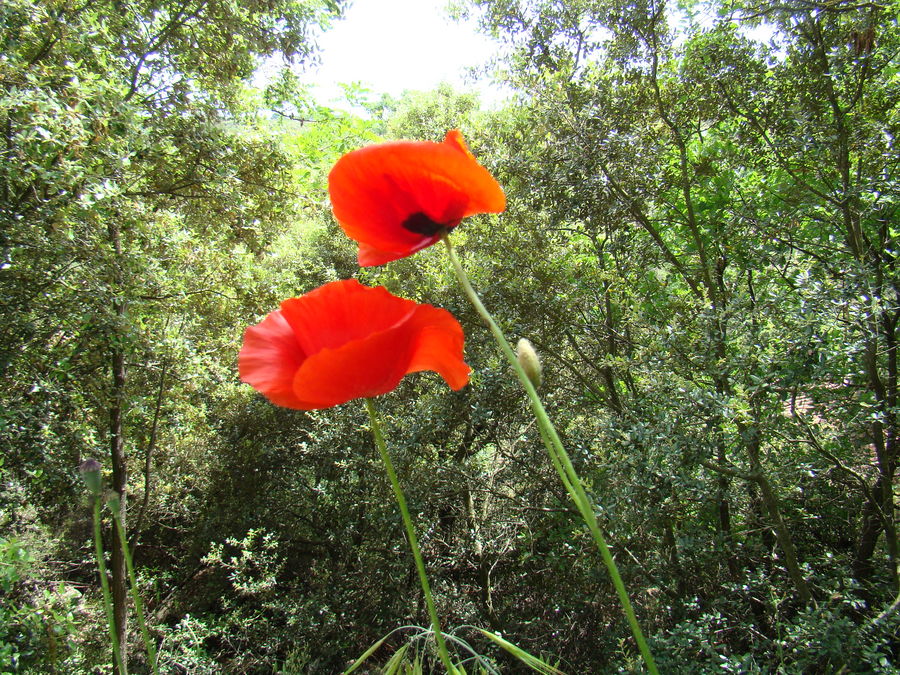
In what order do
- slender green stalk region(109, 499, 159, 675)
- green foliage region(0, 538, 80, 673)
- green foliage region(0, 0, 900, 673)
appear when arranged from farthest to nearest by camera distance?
green foliage region(0, 0, 900, 673) < green foliage region(0, 538, 80, 673) < slender green stalk region(109, 499, 159, 675)

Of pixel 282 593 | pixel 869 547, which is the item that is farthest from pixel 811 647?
pixel 282 593

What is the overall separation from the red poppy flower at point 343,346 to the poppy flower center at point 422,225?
0.06 meters

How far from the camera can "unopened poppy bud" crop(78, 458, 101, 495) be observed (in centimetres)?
40

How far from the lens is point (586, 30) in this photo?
10.2 feet

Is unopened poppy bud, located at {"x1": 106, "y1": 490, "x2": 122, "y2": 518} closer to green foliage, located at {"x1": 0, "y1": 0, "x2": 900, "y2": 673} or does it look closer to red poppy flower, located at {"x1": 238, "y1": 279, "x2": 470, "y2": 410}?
red poppy flower, located at {"x1": 238, "y1": 279, "x2": 470, "y2": 410}

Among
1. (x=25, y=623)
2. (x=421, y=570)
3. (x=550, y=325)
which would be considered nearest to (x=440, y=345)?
(x=421, y=570)

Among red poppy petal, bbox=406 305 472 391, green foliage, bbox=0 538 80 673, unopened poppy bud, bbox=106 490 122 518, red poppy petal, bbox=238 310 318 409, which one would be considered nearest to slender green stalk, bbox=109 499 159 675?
unopened poppy bud, bbox=106 490 122 518

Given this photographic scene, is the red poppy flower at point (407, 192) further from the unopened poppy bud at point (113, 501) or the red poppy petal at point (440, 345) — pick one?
the unopened poppy bud at point (113, 501)

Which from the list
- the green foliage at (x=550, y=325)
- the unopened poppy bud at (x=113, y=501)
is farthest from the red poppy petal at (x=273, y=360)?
the green foliage at (x=550, y=325)

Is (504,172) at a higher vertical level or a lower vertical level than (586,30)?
lower

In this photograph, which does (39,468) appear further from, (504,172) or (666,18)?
(666,18)

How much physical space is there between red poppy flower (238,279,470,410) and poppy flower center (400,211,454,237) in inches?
2.4

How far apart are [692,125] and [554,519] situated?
7.54 ft

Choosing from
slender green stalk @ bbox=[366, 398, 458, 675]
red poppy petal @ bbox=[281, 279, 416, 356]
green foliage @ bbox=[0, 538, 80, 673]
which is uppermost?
green foliage @ bbox=[0, 538, 80, 673]
